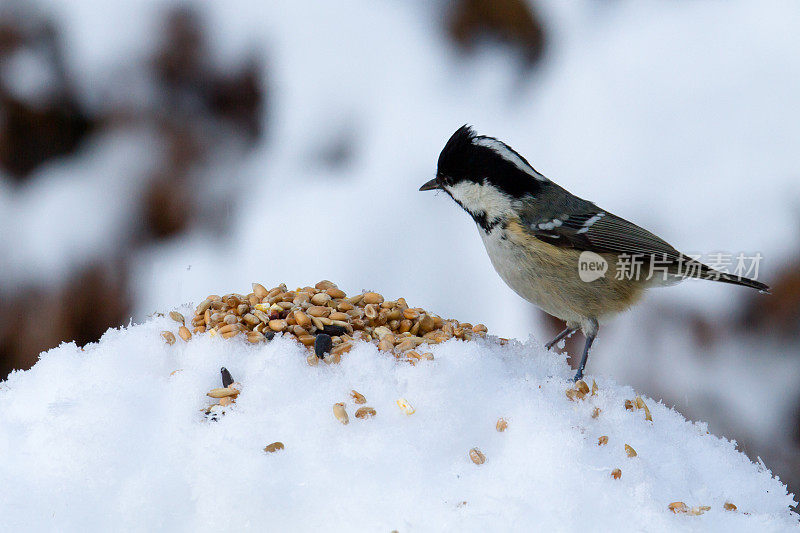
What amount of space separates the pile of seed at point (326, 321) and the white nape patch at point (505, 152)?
37 cm

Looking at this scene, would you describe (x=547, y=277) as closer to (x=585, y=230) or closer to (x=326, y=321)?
(x=585, y=230)

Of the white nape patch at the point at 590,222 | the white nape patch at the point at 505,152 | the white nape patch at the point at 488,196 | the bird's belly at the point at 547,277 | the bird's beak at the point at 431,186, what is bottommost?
the bird's belly at the point at 547,277

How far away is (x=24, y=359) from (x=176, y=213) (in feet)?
1.26

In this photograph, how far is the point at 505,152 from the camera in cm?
Result: 150

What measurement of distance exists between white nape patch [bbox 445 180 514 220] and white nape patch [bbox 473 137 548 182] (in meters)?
0.07

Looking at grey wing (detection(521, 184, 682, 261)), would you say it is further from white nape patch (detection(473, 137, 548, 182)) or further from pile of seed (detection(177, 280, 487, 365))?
pile of seed (detection(177, 280, 487, 365))

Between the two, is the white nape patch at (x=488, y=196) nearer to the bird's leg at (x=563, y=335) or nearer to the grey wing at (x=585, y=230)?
the grey wing at (x=585, y=230)

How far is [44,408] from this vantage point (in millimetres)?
1016

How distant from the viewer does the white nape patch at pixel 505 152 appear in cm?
147

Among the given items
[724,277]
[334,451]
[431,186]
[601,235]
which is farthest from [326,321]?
[724,277]

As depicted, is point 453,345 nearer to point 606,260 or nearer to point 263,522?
point 263,522

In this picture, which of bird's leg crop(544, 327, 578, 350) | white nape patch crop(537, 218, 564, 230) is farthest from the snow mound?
white nape patch crop(537, 218, 564, 230)

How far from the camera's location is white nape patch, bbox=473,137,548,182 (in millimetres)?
1470

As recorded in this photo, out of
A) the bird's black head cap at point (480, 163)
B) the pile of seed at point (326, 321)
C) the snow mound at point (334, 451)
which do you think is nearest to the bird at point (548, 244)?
the bird's black head cap at point (480, 163)
